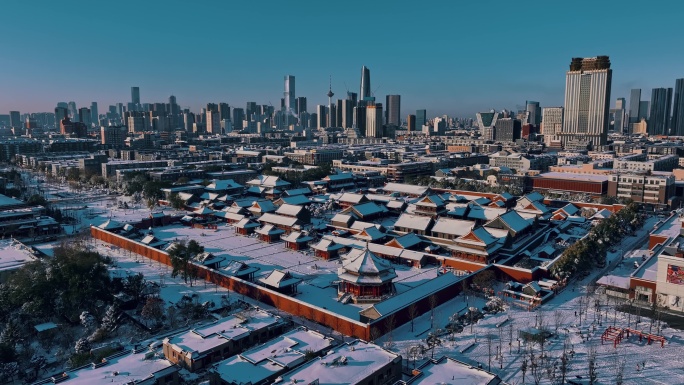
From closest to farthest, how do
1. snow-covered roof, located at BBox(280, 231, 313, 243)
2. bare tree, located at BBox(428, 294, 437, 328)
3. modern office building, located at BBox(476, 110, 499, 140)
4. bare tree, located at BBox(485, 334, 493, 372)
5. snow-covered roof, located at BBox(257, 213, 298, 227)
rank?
bare tree, located at BBox(485, 334, 493, 372) < bare tree, located at BBox(428, 294, 437, 328) < snow-covered roof, located at BBox(280, 231, 313, 243) < snow-covered roof, located at BBox(257, 213, 298, 227) < modern office building, located at BBox(476, 110, 499, 140)

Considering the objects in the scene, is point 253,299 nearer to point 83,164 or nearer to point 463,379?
point 463,379

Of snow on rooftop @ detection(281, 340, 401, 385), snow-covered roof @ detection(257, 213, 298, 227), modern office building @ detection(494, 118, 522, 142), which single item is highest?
modern office building @ detection(494, 118, 522, 142)

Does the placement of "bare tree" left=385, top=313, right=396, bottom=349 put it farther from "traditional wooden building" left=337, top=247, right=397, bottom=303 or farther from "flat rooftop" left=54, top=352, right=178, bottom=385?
"flat rooftop" left=54, top=352, right=178, bottom=385

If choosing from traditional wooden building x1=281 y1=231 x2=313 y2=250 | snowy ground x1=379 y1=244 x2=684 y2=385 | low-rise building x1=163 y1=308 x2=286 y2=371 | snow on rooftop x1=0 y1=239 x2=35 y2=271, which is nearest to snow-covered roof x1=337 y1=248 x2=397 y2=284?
snowy ground x1=379 y1=244 x2=684 y2=385

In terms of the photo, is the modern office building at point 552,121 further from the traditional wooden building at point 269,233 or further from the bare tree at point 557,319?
the bare tree at point 557,319

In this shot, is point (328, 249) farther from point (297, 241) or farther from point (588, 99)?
point (588, 99)

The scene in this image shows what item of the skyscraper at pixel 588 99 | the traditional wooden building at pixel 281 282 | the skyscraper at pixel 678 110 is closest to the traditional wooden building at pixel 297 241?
the traditional wooden building at pixel 281 282

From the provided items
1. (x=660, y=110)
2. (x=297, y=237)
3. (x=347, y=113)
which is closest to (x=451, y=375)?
(x=297, y=237)
